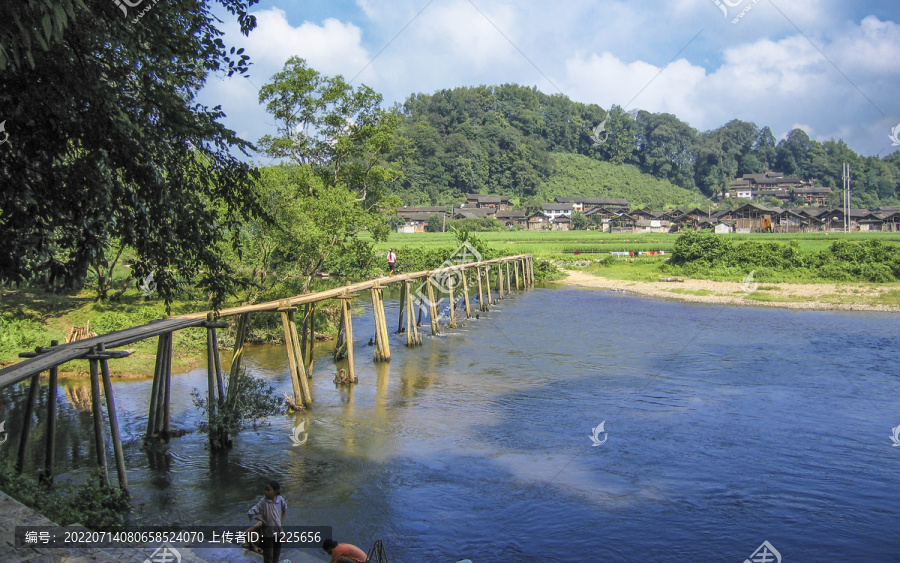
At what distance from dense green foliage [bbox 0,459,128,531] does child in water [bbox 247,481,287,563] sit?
1.97 m

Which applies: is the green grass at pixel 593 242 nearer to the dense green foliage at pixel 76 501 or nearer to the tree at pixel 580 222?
the tree at pixel 580 222

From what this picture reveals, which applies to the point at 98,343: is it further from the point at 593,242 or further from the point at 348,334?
the point at 593,242

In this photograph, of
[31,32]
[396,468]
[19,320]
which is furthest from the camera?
[19,320]

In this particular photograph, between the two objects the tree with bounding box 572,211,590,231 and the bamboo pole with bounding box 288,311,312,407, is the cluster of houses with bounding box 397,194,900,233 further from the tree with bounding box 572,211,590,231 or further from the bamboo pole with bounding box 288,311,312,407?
the bamboo pole with bounding box 288,311,312,407

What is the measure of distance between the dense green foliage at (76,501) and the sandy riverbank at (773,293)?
33901 millimetres

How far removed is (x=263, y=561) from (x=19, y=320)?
53.4 ft

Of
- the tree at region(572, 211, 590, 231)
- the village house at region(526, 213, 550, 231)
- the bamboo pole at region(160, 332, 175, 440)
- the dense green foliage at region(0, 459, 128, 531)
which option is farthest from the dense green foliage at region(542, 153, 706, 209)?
the dense green foliage at region(0, 459, 128, 531)

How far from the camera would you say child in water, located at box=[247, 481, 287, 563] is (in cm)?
758

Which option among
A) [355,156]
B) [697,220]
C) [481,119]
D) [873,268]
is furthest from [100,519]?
[481,119]

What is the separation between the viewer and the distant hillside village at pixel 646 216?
7862cm

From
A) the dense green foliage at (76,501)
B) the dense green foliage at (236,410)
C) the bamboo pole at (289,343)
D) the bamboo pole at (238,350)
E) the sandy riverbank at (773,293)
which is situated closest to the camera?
the dense green foliage at (76,501)

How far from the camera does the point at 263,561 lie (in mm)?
7785

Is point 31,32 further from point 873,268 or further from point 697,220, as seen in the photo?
point 697,220

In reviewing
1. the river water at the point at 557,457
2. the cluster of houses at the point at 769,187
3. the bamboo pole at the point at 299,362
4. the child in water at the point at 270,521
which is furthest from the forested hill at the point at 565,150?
the child in water at the point at 270,521
